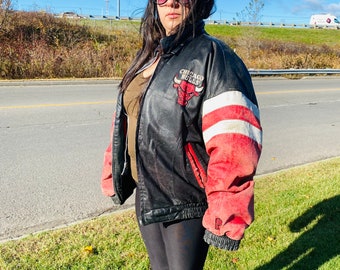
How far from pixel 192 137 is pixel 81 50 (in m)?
17.1

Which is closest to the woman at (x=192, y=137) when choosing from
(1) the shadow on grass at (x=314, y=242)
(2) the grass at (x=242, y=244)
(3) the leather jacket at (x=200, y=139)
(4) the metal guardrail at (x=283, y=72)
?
(3) the leather jacket at (x=200, y=139)

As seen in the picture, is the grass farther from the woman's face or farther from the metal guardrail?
the metal guardrail

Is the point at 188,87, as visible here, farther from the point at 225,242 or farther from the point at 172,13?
the point at 225,242

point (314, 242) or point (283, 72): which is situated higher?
point (314, 242)

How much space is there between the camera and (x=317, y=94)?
1524 cm

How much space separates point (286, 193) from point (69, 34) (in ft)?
64.3

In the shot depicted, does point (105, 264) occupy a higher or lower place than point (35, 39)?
higher

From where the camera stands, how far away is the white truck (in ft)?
209

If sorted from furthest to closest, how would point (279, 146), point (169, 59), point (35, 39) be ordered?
point (35, 39), point (279, 146), point (169, 59)

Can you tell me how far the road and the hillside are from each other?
2711 mm

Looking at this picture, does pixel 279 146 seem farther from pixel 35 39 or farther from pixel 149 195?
pixel 35 39

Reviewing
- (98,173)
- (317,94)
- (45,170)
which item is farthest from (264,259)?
(317,94)

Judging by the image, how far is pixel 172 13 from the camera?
178 cm

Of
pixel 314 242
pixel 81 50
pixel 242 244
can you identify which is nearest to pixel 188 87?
pixel 242 244
